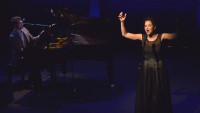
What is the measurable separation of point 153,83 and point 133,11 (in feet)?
22.1

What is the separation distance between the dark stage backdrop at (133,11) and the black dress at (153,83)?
541cm

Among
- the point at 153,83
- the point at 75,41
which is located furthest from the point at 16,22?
the point at 153,83

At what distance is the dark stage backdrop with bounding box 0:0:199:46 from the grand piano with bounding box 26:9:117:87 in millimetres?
3402

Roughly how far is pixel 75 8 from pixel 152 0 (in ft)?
10.3

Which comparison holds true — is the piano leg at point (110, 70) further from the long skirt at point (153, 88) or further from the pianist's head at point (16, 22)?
the pianist's head at point (16, 22)

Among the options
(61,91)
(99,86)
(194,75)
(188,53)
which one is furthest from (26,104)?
(188,53)

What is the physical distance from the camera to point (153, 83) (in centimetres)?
382

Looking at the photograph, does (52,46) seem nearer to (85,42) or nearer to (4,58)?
(85,42)

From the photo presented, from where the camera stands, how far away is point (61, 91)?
19.1 feet

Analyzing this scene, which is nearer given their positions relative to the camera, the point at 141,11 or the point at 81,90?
the point at 81,90

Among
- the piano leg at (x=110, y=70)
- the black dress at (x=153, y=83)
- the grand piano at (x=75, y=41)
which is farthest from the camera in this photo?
the piano leg at (x=110, y=70)

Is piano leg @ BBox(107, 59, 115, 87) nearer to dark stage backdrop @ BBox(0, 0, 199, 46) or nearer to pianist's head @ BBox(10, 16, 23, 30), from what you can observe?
→ pianist's head @ BBox(10, 16, 23, 30)

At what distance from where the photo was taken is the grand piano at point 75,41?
544cm

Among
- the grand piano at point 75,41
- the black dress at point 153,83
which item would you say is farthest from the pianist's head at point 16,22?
the black dress at point 153,83
